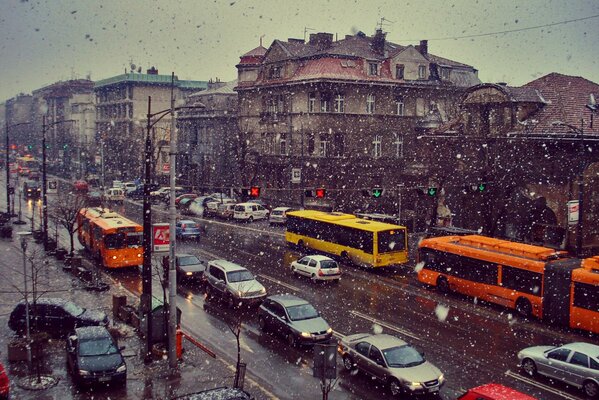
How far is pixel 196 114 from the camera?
74000 millimetres

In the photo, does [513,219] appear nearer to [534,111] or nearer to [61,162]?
[534,111]

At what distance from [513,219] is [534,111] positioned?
23.6ft

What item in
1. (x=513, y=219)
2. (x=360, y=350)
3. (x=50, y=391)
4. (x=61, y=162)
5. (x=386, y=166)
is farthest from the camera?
(x=61, y=162)

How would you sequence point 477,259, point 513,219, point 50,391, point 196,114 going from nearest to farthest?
point 50,391 → point 477,259 → point 513,219 → point 196,114

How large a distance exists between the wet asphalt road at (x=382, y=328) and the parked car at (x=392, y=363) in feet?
1.49

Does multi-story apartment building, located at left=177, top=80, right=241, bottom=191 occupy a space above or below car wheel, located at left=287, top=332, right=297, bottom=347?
above

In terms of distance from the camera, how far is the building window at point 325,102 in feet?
181

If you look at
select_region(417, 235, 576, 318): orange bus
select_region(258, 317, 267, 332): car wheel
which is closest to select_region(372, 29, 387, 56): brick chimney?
select_region(417, 235, 576, 318): orange bus

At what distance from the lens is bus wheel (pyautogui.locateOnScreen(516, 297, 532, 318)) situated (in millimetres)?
23922

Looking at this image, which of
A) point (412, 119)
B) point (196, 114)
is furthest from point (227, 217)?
point (196, 114)

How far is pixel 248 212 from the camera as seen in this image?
166 ft

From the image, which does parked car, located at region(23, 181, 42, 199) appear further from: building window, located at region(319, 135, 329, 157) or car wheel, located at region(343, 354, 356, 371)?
car wheel, located at region(343, 354, 356, 371)

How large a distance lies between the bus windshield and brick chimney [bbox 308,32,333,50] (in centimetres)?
3117

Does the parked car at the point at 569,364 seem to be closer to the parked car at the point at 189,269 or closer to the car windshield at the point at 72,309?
the car windshield at the point at 72,309
